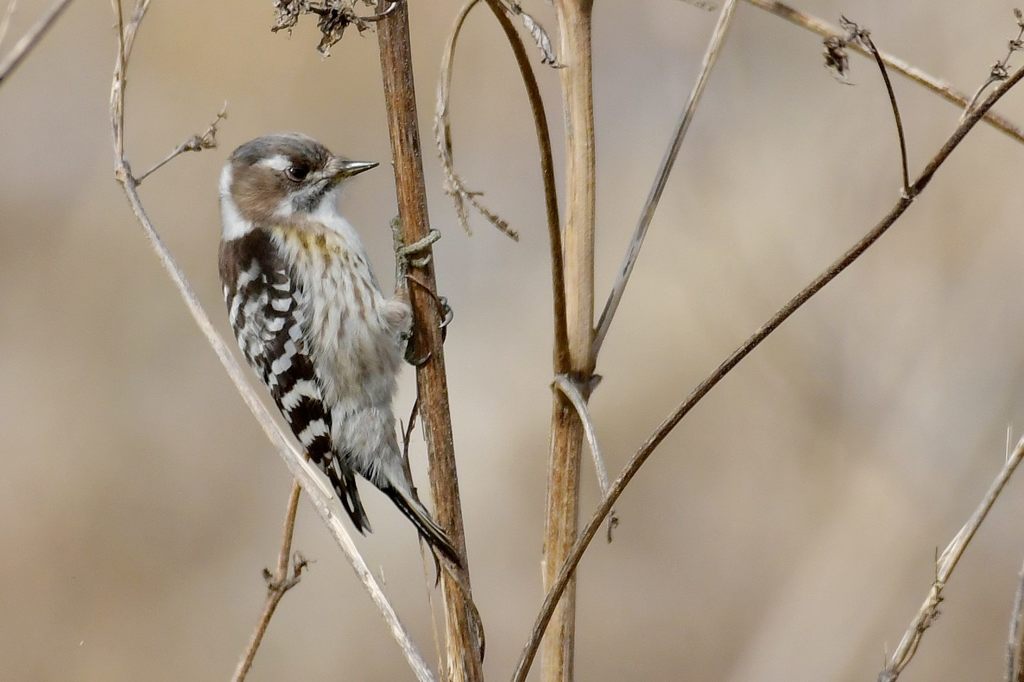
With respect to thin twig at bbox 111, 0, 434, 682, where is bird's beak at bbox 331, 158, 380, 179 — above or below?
above

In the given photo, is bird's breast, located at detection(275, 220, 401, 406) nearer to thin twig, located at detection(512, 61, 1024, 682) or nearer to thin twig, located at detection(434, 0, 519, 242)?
thin twig, located at detection(434, 0, 519, 242)

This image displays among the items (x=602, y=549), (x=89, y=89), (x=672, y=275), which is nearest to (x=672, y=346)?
(x=672, y=275)

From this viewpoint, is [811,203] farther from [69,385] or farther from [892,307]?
[69,385]

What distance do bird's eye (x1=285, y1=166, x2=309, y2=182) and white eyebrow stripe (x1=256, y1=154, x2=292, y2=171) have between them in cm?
2

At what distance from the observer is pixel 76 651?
207 inches

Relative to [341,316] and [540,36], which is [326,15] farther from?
[341,316]

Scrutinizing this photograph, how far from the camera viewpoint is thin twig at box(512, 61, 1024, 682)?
4.97 ft

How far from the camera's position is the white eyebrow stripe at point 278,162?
375 centimetres

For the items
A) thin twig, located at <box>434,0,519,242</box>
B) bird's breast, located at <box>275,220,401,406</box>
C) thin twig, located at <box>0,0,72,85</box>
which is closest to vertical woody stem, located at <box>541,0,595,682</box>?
thin twig, located at <box>434,0,519,242</box>

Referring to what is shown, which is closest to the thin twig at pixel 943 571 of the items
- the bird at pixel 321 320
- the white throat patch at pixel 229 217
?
the bird at pixel 321 320

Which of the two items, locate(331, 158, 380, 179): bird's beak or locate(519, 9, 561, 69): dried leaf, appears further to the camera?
locate(331, 158, 380, 179): bird's beak

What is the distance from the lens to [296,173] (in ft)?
12.3

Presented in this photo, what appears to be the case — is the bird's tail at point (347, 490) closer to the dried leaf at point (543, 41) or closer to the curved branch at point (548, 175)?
the curved branch at point (548, 175)

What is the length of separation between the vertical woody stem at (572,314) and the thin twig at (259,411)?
0.82 ft
